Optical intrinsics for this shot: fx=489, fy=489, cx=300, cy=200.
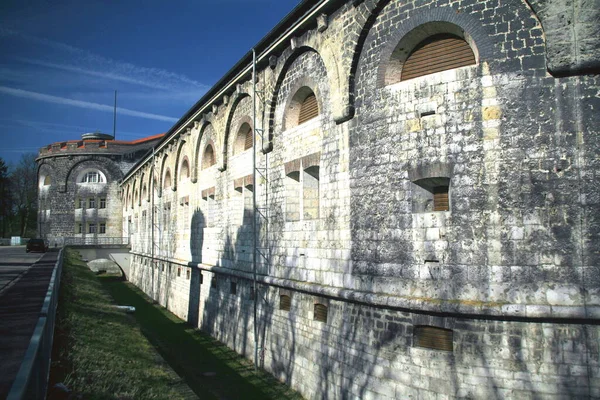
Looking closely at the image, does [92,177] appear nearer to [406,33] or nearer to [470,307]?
[406,33]

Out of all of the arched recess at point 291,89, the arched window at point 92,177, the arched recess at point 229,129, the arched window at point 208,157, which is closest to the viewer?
the arched recess at point 291,89

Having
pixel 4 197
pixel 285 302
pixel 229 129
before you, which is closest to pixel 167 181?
pixel 229 129

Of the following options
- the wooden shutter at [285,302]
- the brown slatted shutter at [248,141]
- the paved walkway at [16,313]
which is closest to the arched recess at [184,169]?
the brown slatted shutter at [248,141]

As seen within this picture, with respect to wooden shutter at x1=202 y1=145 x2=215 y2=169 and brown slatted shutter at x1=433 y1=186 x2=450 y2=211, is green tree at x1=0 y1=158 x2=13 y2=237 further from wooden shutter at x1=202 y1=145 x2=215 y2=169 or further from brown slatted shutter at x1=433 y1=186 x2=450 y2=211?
brown slatted shutter at x1=433 y1=186 x2=450 y2=211

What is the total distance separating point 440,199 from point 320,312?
3.60 m

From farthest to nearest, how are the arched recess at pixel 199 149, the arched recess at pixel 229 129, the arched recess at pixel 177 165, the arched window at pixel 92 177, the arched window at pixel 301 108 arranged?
the arched window at pixel 92 177 < the arched recess at pixel 177 165 < the arched recess at pixel 199 149 < the arched recess at pixel 229 129 < the arched window at pixel 301 108

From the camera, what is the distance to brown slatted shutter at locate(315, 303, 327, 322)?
971cm

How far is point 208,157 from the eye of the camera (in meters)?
17.9

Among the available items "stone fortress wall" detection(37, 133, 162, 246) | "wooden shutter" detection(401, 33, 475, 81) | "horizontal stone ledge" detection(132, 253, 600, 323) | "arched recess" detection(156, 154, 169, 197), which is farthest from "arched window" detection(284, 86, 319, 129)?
"stone fortress wall" detection(37, 133, 162, 246)

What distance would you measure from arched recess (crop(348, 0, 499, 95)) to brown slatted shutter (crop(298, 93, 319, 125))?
1884 millimetres

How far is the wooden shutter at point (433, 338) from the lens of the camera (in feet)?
24.0

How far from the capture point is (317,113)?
10.7 m

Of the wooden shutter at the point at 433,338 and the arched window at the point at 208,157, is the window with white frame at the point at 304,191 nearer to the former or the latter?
the wooden shutter at the point at 433,338

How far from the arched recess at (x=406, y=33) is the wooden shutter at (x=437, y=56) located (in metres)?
0.29
